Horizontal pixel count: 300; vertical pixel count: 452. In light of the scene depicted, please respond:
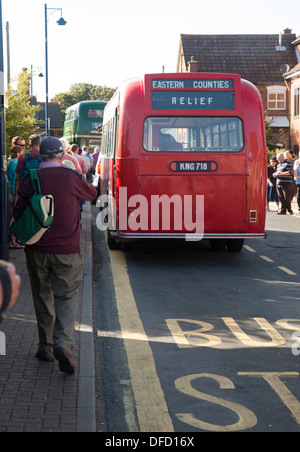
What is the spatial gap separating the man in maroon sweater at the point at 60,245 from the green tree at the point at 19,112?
924 cm

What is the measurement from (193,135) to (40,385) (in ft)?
22.5

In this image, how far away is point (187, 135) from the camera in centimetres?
1131

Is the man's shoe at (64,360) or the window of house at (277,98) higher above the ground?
the window of house at (277,98)

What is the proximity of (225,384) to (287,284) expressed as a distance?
454 centimetres

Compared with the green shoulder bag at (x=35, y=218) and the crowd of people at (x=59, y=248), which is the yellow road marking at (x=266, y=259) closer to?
the crowd of people at (x=59, y=248)

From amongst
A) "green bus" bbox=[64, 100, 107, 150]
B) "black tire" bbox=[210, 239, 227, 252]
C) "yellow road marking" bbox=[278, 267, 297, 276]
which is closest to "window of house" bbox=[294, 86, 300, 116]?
"green bus" bbox=[64, 100, 107, 150]

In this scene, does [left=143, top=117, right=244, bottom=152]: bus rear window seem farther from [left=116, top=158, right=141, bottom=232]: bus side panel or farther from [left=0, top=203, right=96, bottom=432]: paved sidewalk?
[left=0, top=203, right=96, bottom=432]: paved sidewalk

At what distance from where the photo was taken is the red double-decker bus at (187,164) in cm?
1118

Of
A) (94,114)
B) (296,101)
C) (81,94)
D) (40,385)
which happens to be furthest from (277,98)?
(81,94)

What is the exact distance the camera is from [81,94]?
104125 millimetres

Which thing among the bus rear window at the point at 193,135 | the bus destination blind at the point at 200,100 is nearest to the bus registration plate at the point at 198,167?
the bus rear window at the point at 193,135

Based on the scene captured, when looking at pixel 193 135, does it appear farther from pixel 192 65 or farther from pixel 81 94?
pixel 81 94

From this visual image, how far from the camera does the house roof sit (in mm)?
52188

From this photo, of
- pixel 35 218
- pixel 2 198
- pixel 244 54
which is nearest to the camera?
pixel 35 218
